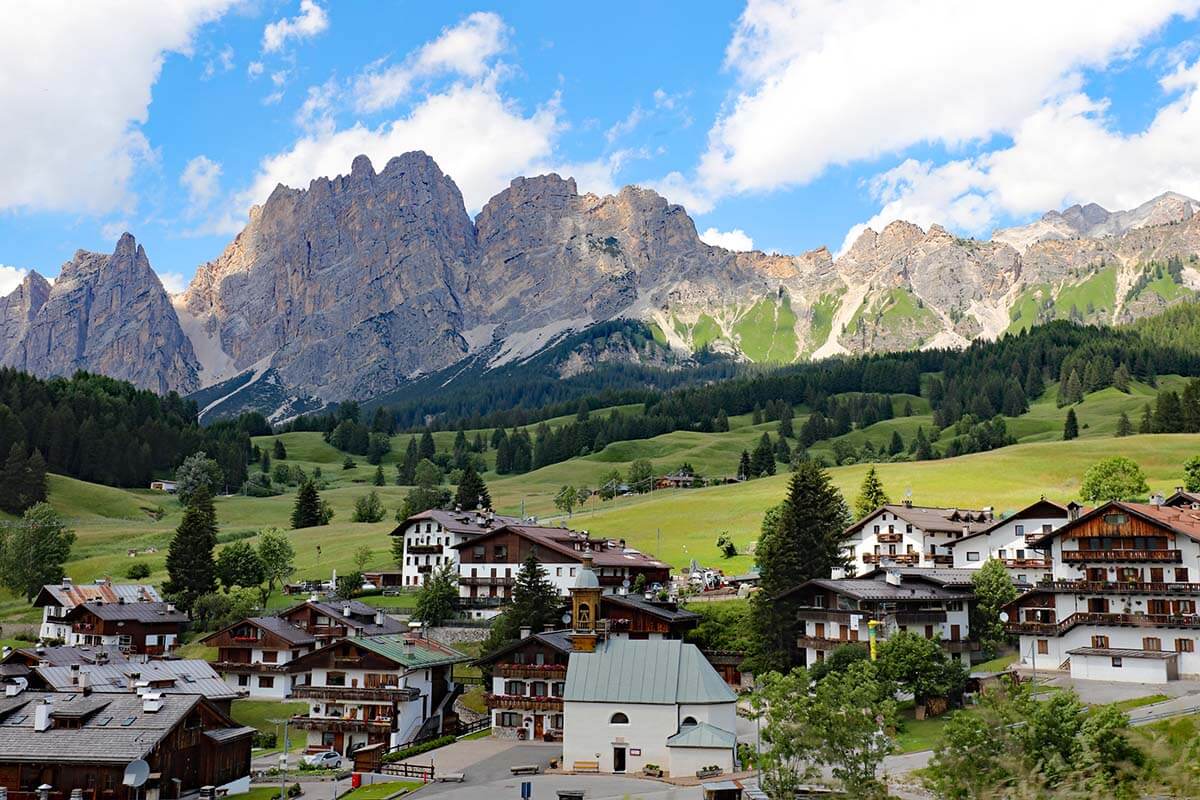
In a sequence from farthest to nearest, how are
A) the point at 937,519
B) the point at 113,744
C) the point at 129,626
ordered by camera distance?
1. the point at 937,519
2. the point at 129,626
3. the point at 113,744

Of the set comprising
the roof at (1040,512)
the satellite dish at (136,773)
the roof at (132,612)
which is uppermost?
the roof at (1040,512)

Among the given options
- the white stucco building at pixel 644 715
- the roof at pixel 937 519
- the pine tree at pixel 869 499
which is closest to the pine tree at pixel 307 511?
the pine tree at pixel 869 499

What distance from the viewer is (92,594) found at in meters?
98.7

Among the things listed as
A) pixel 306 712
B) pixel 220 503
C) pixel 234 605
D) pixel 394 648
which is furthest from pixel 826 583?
pixel 220 503

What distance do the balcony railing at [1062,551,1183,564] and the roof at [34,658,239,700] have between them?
56.3m

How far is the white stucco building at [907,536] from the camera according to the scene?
105m

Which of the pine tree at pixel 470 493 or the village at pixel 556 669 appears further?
the pine tree at pixel 470 493

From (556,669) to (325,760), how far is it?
51.4 feet

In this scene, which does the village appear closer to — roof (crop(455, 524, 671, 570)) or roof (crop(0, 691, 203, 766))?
roof (crop(0, 691, 203, 766))

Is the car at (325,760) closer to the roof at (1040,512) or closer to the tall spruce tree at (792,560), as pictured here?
the tall spruce tree at (792,560)

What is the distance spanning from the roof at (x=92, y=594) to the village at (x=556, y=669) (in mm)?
256

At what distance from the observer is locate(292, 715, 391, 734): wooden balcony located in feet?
242

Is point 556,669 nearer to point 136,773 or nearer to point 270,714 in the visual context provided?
point 270,714

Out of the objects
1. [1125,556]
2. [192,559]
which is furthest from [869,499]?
[192,559]
